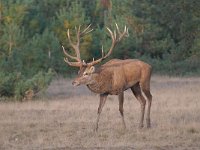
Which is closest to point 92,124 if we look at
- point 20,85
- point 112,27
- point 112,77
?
point 112,77

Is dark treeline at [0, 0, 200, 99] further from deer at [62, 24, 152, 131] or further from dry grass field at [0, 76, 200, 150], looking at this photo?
deer at [62, 24, 152, 131]

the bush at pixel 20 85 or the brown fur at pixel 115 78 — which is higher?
the brown fur at pixel 115 78

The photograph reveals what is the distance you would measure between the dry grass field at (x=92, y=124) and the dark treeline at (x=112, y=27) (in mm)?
6428

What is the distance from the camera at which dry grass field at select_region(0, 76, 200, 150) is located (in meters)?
12.9

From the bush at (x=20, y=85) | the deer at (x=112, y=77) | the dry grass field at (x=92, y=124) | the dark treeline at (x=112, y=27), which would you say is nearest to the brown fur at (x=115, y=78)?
the deer at (x=112, y=77)

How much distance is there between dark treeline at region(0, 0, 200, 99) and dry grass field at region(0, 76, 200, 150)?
643 centimetres

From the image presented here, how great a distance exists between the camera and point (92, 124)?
52.6 ft

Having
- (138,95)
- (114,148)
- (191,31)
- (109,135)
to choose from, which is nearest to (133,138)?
(109,135)

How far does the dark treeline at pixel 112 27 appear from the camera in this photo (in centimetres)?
3052

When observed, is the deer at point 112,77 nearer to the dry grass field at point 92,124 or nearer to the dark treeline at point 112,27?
the dry grass field at point 92,124

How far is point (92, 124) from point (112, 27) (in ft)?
68.0

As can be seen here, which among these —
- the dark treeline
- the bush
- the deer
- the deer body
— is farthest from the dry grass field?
the dark treeline

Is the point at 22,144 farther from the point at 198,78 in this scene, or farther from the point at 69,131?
the point at 198,78

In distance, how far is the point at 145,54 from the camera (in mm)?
37469
